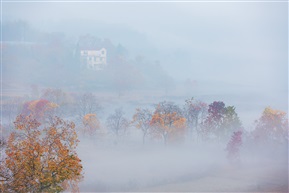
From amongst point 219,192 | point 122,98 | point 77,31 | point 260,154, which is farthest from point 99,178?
point 77,31

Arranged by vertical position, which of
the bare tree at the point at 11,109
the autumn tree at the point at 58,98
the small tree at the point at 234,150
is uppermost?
the autumn tree at the point at 58,98

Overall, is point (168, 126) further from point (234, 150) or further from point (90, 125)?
point (90, 125)

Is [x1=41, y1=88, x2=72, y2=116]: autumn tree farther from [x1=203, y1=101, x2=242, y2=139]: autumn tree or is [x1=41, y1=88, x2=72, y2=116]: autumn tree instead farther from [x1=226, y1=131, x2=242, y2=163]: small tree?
[x1=226, y1=131, x2=242, y2=163]: small tree

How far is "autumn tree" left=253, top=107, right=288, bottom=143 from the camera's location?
60219mm

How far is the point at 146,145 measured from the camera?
59.2m

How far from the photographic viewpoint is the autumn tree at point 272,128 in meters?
60.2

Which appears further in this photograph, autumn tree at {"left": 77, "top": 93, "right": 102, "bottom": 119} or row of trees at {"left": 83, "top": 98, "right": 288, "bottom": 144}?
autumn tree at {"left": 77, "top": 93, "right": 102, "bottom": 119}

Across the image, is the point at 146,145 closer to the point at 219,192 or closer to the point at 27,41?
the point at 219,192

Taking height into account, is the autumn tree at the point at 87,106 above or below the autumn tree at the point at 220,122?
above

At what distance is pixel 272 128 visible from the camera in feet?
200

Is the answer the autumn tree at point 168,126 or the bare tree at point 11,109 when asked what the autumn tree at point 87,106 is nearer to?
the bare tree at point 11,109

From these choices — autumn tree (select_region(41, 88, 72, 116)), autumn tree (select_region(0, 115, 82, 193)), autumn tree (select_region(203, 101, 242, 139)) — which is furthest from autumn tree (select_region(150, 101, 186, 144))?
autumn tree (select_region(0, 115, 82, 193))

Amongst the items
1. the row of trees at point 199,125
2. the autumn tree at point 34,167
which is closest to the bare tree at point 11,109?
the row of trees at point 199,125

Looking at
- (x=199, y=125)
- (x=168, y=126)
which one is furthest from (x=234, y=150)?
(x=168, y=126)
